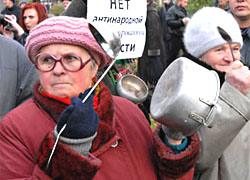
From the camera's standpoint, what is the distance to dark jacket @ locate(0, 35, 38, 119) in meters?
2.66

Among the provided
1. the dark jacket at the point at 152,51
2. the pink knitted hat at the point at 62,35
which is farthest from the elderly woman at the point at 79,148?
the dark jacket at the point at 152,51

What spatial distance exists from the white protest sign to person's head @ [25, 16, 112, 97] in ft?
4.16

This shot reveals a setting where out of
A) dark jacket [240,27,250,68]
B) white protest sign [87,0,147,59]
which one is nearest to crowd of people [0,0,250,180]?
white protest sign [87,0,147,59]

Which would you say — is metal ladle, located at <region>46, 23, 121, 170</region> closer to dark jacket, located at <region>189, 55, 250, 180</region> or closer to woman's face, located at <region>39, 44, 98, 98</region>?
woman's face, located at <region>39, 44, 98, 98</region>

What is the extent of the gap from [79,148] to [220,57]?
1.16 metres

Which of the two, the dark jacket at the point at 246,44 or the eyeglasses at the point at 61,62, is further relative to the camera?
the dark jacket at the point at 246,44

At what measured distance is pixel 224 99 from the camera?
2051mm

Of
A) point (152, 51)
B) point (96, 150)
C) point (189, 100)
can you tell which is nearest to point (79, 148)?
point (96, 150)

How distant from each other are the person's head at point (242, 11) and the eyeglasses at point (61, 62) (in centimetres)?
215

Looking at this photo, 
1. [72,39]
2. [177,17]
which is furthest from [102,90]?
[177,17]

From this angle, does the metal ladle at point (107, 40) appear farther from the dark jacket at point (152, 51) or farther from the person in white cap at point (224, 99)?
the dark jacket at point (152, 51)

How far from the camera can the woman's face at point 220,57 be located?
2426 mm

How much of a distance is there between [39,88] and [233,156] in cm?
103

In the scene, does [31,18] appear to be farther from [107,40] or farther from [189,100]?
[189,100]
